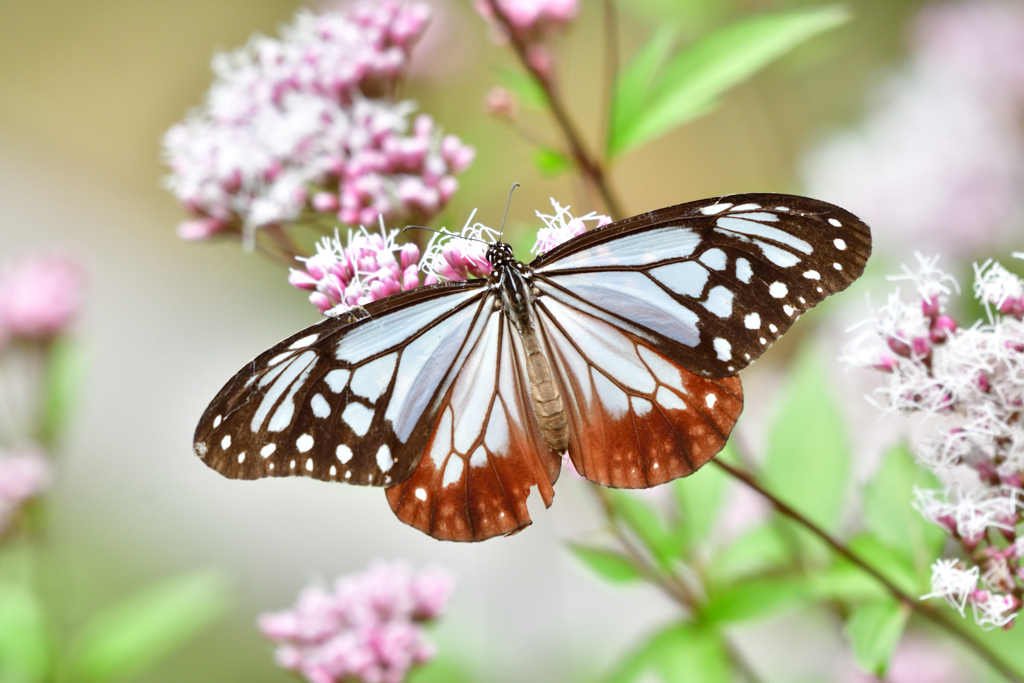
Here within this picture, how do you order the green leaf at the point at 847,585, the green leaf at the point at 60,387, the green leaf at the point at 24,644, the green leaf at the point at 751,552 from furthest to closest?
the green leaf at the point at 60,387 < the green leaf at the point at 24,644 < the green leaf at the point at 751,552 < the green leaf at the point at 847,585

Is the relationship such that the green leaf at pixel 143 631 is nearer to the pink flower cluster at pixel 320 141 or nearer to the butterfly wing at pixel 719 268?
the pink flower cluster at pixel 320 141

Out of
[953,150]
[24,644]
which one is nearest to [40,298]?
[24,644]

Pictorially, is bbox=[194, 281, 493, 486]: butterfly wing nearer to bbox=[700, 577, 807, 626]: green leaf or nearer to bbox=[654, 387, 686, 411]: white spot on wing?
bbox=[654, 387, 686, 411]: white spot on wing

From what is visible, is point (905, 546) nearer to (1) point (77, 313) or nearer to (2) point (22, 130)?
(1) point (77, 313)

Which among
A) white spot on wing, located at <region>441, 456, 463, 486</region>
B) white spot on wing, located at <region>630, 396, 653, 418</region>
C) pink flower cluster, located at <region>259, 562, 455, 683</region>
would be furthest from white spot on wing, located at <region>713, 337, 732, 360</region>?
pink flower cluster, located at <region>259, 562, 455, 683</region>

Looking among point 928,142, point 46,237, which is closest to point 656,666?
point 928,142

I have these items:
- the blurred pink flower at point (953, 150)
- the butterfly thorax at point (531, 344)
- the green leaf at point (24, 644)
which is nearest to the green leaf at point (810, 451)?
the butterfly thorax at point (531, 344)
